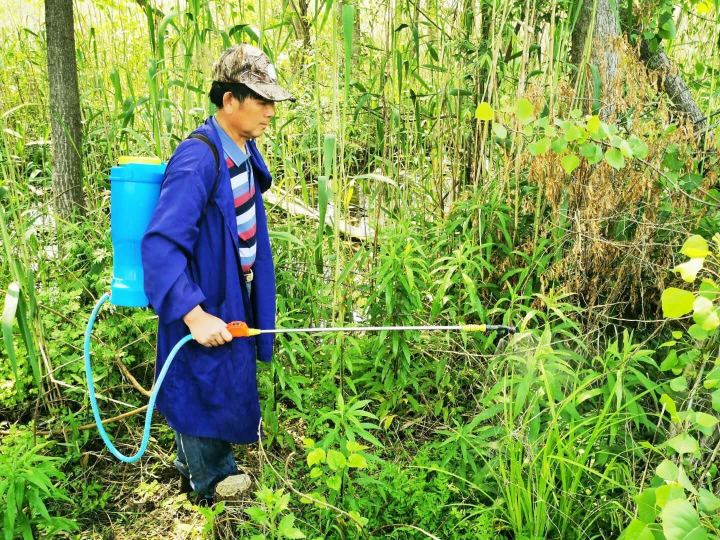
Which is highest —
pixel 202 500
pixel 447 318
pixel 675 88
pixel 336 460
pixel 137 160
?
pixel 675 88

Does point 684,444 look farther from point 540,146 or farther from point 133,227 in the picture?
point 133,227

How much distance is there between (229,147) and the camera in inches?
78.3

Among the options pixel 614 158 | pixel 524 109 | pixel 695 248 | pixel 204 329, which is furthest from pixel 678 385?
pixel 204 329

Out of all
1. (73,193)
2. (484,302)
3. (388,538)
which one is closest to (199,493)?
(388,538)

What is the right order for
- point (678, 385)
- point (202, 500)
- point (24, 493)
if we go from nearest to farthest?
point (678, 385) < point (24, 493) < point (202, 500)

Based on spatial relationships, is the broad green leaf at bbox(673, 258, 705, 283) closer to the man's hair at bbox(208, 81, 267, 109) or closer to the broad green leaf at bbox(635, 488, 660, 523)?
the broad green leaf at bbox(635, 488, 660, 523)

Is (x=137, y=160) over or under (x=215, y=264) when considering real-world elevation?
over

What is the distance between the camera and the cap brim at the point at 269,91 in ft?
6.17

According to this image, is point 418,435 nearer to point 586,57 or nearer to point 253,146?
point 253,146

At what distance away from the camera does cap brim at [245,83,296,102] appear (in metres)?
1.88

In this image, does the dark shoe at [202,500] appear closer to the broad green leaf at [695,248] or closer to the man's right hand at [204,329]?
the man's right hand at [204,329]

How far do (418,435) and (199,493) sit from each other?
0.94 m

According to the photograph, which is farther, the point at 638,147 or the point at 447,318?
the point at 447,318

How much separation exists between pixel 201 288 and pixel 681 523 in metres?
1.50
